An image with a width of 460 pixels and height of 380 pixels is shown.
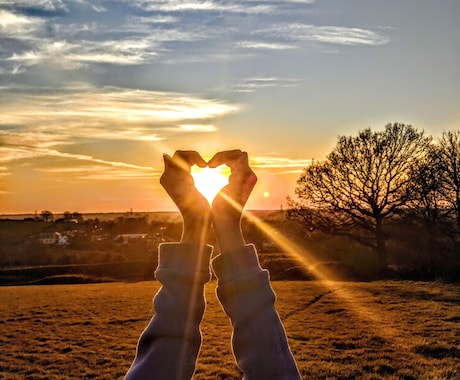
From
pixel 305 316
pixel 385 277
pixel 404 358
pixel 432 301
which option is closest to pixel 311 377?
pixel 404 358

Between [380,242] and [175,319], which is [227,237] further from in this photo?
[380,242]

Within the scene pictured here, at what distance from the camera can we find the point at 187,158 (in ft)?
6.44

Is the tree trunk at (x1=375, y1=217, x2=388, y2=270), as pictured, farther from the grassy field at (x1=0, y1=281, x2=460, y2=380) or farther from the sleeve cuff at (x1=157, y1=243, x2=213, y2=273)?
the sleeve cuff at (x1=157, y1=243, x2=213, y2=273)

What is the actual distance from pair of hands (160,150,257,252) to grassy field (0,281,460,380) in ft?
19.7

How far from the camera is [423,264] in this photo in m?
24.8

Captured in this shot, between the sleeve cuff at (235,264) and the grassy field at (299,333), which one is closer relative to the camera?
the sleeve cuff at (235,264)

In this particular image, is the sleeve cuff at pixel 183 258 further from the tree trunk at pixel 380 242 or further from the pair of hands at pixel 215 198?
the tree trunk at pixel 380 242

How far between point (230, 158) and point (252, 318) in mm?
656

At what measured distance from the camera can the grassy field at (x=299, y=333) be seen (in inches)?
308

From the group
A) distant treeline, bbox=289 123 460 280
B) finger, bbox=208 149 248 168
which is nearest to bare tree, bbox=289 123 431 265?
distant treeline, bbox=289 123 460 280

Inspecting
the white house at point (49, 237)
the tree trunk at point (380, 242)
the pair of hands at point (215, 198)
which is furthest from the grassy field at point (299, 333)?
the white house at point (49, 237)

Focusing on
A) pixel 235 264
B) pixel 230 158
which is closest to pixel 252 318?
pixel 235 264

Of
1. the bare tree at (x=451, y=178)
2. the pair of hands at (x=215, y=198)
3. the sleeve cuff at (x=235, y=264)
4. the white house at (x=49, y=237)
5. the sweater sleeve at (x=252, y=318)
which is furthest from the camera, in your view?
the white house at (x=49, y=237)

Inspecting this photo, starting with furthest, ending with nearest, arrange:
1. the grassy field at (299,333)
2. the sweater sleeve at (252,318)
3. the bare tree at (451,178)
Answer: the bare tree at (451,178)
the grassy field at (299,333)
the sweater sleeve at (252,318)
